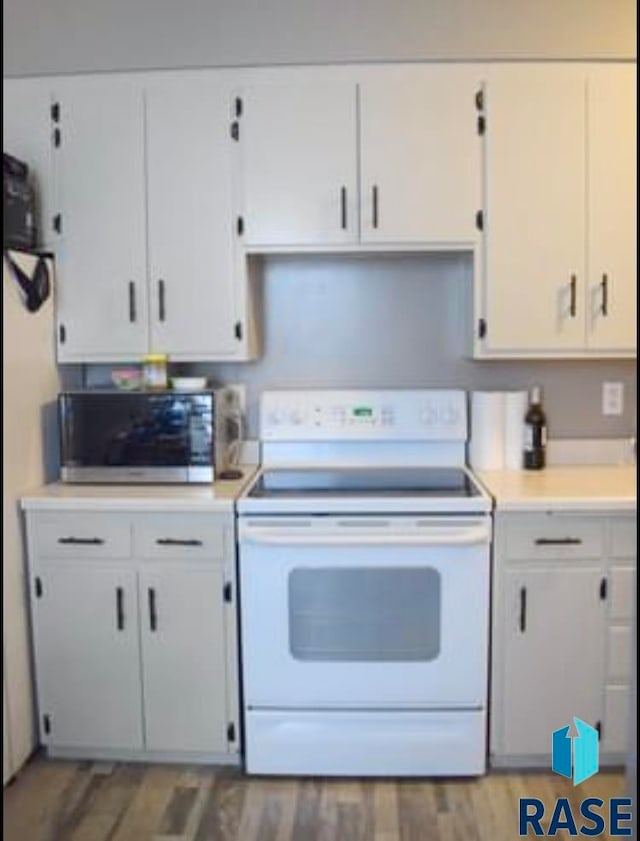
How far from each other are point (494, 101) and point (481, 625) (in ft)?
5.71

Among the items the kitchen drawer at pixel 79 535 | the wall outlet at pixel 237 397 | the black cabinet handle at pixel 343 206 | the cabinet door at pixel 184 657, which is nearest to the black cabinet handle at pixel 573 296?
the black cabinet handle at pixel 343 206

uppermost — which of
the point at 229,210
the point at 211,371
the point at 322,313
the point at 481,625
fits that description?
the point at 229,210

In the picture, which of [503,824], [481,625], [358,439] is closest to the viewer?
[503,824]

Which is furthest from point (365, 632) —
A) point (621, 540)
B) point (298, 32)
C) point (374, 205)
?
point (298, 32)

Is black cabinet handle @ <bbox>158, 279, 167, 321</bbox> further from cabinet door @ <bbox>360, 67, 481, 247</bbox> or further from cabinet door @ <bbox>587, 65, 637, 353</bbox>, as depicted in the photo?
cabinet door @ <bbox>587, 65, 637, 353</bbox>

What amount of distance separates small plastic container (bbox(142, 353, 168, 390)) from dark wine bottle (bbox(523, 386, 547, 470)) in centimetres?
135

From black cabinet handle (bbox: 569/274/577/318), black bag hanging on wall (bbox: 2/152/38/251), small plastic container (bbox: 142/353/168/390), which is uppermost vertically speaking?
black bag hanging on wall (bbox: 2/152/38/251)

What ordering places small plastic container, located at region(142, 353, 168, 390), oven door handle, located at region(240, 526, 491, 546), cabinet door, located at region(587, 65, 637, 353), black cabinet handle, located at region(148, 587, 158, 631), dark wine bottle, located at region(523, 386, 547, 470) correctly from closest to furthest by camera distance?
1. oven door handle, located at region(240, 526, 491, 546)
2. black cabinet handle, located at region(148, 587, 158, 631)
3. cabinet door, located at region(587, 65, 637, 353)
4. small plastic container, located at region(142, 353, 168, 390)
5. dark wine bottle, located at region(523, 386, 547, 470)

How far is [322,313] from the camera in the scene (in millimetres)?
2959

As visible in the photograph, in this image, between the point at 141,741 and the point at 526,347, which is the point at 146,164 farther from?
the point at 141,741

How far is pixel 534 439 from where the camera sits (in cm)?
280

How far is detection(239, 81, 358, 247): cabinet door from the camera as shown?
8.44 ft

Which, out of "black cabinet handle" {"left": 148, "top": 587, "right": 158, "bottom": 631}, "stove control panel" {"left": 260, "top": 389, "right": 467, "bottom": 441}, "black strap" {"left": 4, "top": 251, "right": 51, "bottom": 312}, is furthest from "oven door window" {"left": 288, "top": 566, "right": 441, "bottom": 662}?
"black strap" {"left": 4, "top": 251, "right": 51, "bottom": 312}

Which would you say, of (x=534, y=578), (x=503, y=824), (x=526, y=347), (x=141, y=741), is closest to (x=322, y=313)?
(x=526, y=347)
